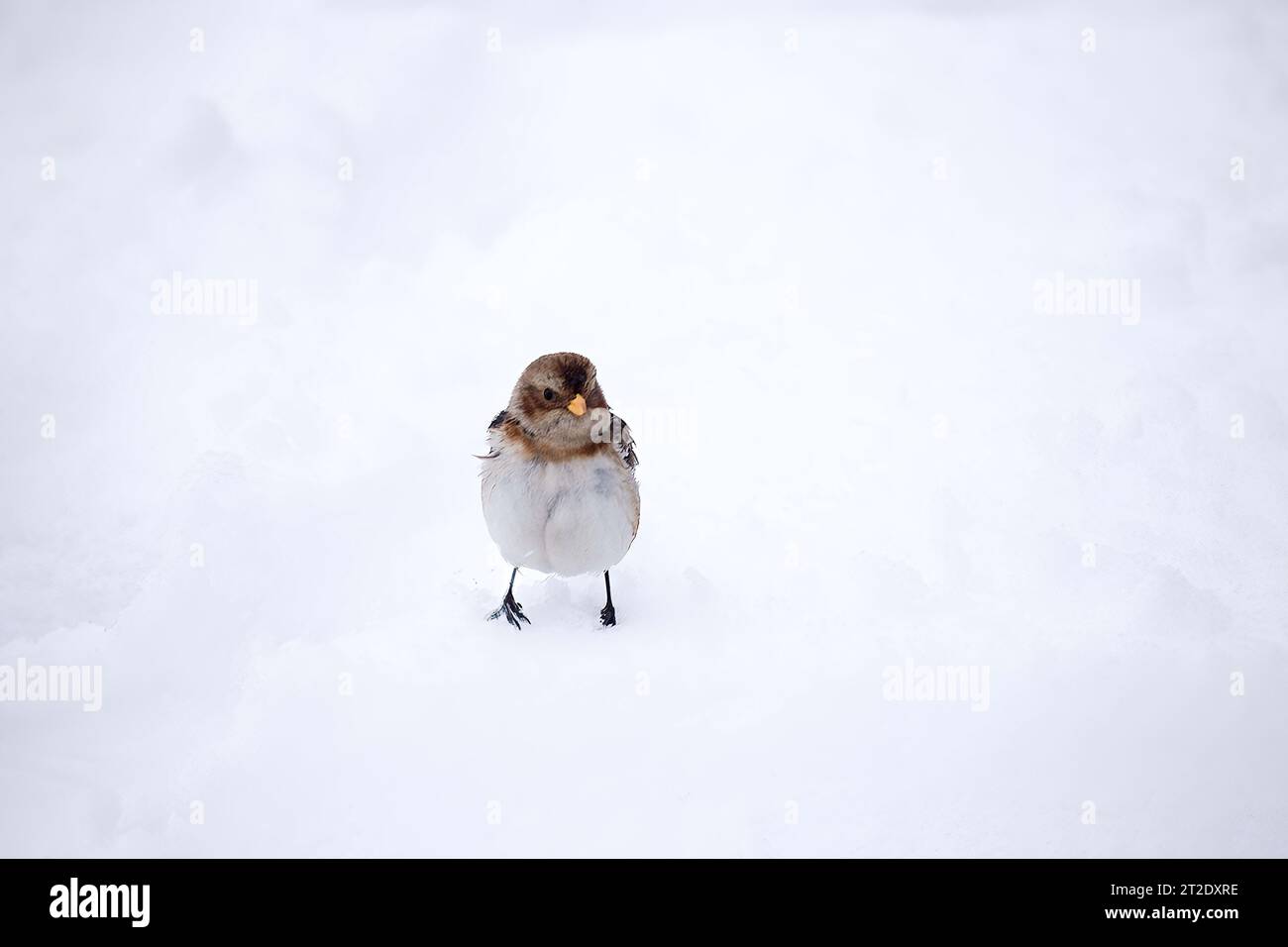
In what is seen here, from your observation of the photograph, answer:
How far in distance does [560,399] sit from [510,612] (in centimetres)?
124

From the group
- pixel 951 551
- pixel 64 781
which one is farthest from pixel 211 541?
pixel 951 551

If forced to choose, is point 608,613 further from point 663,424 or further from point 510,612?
point 663,424

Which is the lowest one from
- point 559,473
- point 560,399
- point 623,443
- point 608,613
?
point 608,613

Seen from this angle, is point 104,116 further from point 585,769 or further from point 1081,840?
point 1081,840

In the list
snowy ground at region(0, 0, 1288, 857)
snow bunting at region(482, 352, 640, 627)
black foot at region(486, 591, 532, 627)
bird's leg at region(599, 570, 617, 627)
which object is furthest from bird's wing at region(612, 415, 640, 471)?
black foot at region(486, 591, 532, 627)

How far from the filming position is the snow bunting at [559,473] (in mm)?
4211

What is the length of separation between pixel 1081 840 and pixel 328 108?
8.52 m

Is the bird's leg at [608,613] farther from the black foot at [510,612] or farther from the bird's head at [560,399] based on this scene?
the bird's head at [560,399]

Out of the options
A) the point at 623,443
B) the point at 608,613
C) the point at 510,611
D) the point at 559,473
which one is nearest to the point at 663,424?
the point at 623,443

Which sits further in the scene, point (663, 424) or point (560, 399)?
point (663, 424)

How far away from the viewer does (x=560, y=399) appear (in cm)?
420

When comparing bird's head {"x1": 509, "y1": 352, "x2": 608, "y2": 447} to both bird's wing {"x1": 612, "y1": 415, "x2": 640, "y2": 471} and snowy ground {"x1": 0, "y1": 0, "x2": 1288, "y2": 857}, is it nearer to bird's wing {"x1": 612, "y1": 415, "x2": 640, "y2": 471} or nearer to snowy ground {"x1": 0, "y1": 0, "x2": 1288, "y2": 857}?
bird's wing {"x1": 612, "y1": 415, "x2": 640, "y2": 471}

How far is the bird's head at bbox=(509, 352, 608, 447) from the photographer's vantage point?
13.6ft

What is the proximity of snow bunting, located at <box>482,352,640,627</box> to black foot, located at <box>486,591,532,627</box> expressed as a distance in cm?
40
